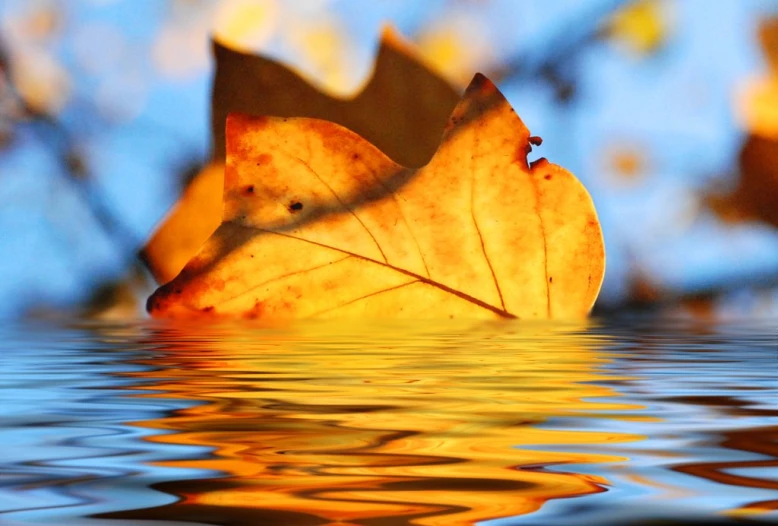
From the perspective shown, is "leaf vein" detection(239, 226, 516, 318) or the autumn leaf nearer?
"leaf vein" detection(239, 226, 516, 318)

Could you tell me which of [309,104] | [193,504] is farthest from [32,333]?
[193,504]

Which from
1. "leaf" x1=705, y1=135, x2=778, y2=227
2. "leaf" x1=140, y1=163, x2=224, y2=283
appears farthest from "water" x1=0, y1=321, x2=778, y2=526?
"leaf" x1=705, y1=135, x2=778, y2=227

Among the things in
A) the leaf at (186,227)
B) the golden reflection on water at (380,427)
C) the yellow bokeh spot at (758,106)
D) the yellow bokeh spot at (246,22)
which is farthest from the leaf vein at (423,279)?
the yellow bokeh spot at (758,106)

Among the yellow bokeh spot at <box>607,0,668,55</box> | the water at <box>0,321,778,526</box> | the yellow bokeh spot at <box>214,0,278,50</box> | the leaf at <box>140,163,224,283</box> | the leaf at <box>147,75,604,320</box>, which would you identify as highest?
the yellow bokeh spot at <box>214,0,278,50</box>

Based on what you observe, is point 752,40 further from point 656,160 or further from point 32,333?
point 32,333

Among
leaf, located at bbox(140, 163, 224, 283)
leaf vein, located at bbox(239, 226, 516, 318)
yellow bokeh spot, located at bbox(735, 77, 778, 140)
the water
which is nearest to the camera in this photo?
the water

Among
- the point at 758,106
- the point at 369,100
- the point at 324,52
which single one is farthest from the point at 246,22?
the point at 758,106

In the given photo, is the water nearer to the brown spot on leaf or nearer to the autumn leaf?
the brown spot on leaf
